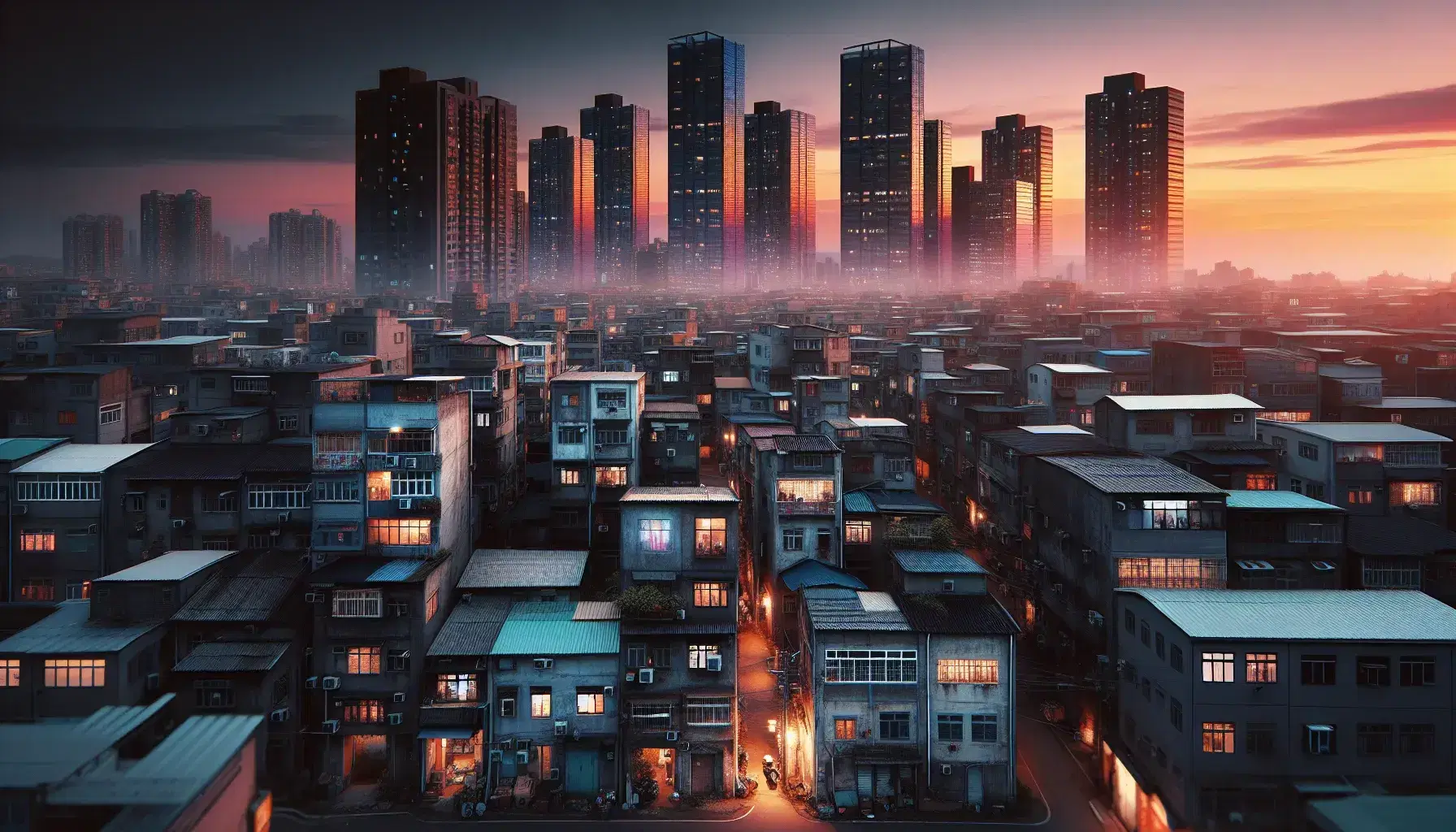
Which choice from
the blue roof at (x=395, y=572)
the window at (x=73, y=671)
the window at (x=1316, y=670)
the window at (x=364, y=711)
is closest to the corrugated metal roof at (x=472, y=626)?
the blue roof at (x=395, y=572)

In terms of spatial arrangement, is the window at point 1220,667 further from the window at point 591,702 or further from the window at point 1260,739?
the window at point 591,702

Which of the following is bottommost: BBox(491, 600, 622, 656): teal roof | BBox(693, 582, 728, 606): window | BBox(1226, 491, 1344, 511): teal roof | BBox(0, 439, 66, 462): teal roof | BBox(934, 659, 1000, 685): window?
BBox(934, 659, 1000, 685): window

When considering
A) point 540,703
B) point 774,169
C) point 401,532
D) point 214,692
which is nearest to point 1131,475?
point 540,703

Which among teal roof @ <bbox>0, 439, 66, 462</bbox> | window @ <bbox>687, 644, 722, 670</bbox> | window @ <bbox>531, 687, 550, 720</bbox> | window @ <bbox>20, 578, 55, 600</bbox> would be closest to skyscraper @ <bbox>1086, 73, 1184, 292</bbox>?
window @ <bbox>687, 644, 722, 670</bbox>

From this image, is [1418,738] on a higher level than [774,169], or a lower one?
lower

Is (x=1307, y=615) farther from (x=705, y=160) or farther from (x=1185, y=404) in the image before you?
(x=705, y=160)

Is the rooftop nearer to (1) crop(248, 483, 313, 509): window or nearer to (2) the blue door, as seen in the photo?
(2) the blue door
